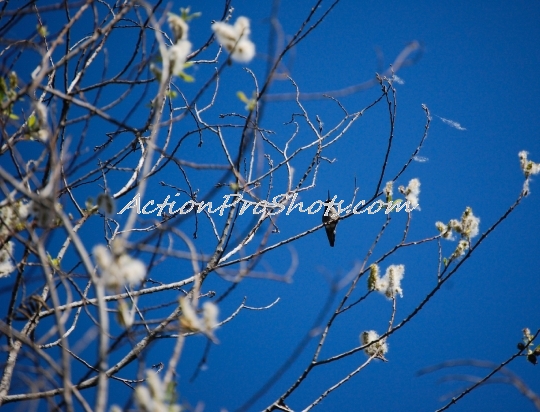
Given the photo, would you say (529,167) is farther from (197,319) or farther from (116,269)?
(116,269)

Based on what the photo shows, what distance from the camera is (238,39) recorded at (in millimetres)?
1485

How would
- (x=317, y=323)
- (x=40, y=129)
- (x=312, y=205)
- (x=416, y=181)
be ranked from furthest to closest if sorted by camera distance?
(x=312, y=205)
(x=416, y=181)
(x=40, y=129)
(x=317, y=323)

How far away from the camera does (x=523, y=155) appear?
2.67 metres

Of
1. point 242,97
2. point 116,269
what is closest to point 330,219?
point 242,97

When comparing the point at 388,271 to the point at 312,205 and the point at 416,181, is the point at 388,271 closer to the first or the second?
the point at 416,181

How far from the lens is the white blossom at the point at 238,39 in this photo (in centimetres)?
148

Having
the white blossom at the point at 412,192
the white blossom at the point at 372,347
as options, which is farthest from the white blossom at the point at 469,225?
the white blossom at the point at 372,347

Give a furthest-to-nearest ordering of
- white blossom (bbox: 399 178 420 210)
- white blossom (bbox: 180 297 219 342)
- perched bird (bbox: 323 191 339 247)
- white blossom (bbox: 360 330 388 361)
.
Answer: perched bird (bbox: 323 191 339 247), white blossom (bbox: 399 178 420 210), white blossom (bbox: 360 330 388 361), white blossom (bbox: 180 297 219 342)

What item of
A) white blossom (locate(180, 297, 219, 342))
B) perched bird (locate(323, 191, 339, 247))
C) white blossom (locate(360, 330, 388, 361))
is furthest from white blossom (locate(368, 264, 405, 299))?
perched bird (locate(323, 191, 339, 247))

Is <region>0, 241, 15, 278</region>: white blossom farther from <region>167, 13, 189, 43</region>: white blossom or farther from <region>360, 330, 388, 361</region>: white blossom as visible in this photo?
Result: <region>360, 330, 388, 361</region>: white blossom

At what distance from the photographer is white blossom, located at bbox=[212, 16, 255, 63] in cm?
148

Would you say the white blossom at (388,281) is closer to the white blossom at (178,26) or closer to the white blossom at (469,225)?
the white blossom at (469,225)

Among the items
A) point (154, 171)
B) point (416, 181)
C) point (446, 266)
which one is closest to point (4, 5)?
point (154, 171)

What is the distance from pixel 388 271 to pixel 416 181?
586mm
